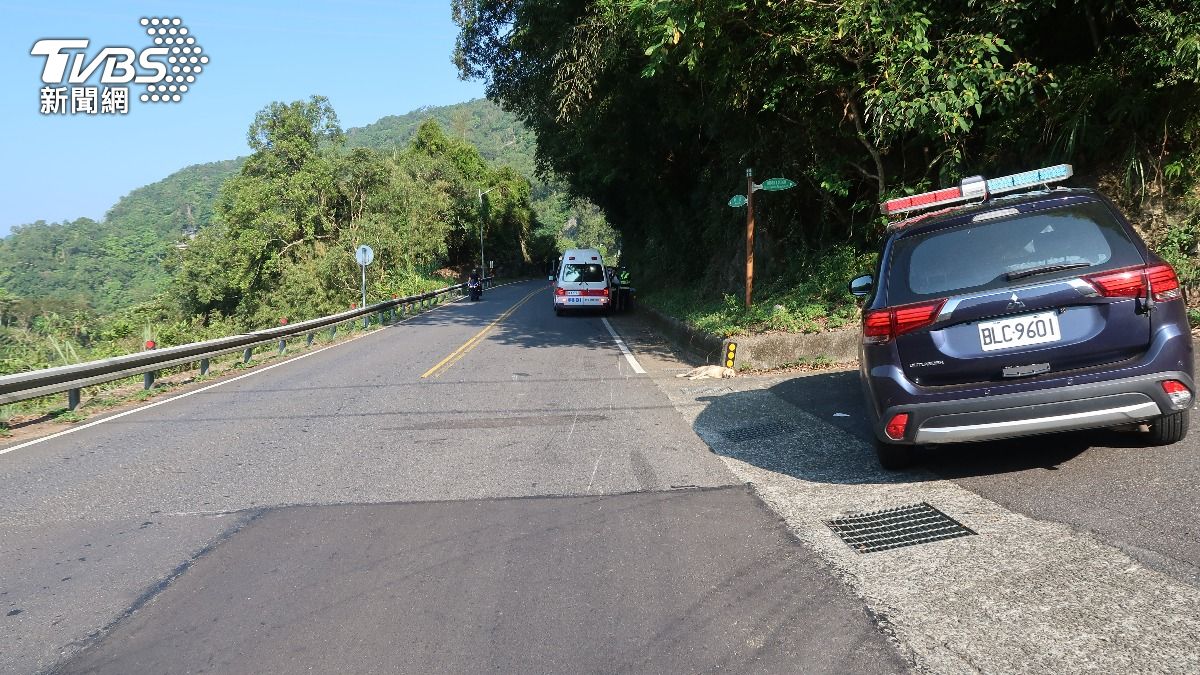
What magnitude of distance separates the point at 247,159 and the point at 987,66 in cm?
4422

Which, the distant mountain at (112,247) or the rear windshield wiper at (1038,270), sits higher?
the distant mountain at (112,247)

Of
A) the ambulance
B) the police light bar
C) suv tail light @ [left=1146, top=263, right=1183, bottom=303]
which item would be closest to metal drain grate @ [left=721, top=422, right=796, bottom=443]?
the police light bar

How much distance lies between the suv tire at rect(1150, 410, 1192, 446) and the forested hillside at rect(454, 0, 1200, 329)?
514cm

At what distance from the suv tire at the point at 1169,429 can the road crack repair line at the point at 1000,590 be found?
4.78ft

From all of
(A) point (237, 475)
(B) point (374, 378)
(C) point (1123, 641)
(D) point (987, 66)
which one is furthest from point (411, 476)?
(D) point (987, 66)

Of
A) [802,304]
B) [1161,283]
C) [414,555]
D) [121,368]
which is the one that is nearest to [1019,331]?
[1161,283]

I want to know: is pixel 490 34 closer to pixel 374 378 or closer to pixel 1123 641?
pixel 374 378

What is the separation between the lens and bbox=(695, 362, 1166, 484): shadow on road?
5.62 m

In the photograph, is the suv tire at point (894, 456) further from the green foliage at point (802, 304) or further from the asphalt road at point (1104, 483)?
the green foliage at point (802, 304)

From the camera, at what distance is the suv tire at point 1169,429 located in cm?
529

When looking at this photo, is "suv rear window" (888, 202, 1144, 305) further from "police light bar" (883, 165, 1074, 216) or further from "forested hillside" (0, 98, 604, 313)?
"forested hillside" (0, 98, 604, 313)

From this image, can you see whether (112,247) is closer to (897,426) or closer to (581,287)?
(581,287)

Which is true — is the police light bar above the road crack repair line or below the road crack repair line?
above

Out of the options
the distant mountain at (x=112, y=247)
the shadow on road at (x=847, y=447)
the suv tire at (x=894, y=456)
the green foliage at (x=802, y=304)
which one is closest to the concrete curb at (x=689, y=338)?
the green foliage at (x=802, y=304)
